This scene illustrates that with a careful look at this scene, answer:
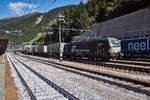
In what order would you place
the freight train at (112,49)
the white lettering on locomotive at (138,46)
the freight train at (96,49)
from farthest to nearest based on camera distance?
the freight train at (96,49)
the freight train at (112,49)
the white lettering on locomotive at (138,46)

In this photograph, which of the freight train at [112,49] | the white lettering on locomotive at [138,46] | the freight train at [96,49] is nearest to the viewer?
the white lettering on locomotive at [138,46]

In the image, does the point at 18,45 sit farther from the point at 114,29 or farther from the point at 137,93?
the point at 137,93

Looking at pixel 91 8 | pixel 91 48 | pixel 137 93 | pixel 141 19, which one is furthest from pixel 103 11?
pixel 137 93

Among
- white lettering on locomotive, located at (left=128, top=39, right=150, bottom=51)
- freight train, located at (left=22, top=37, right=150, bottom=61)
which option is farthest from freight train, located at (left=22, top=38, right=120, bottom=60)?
white lettering on locomotive, located at (left=128, top=39, right=150, bottom=51)

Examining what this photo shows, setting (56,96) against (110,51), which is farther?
(110,51)

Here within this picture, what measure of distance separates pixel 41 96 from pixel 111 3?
329 feet

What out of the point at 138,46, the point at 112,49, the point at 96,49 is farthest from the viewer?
the point at 96,49

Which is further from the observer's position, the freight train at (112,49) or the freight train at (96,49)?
the freight train at (96,49)

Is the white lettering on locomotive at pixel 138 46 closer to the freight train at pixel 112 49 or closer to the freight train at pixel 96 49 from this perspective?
the freight train at pixel 112 49

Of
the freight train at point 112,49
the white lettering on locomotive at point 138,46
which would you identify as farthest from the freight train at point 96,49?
the white lettering on locomotive at point 138,46

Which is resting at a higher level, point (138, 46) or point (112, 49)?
point (138, 46)

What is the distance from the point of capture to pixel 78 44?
185 ft

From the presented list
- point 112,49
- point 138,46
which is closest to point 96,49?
point 112,49

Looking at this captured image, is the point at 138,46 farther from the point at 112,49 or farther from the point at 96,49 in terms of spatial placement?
the point at 96,49
